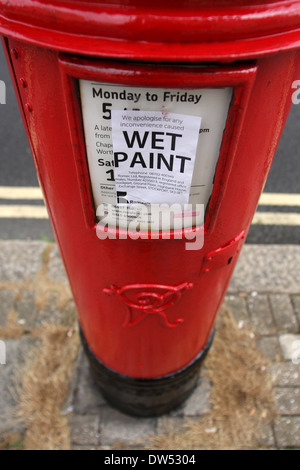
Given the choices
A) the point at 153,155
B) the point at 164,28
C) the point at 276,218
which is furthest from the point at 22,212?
the point at 164,28

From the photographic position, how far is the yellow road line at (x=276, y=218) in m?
3.12

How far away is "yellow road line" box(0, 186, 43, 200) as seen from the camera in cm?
331

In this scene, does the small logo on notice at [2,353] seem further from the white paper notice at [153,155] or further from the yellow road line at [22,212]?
the white paper notice at [153,155]

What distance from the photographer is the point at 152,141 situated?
2.84 ft

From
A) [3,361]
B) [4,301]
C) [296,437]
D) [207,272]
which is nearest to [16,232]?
[4,301]

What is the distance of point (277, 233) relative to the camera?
304cm

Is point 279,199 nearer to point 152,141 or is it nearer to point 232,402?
point 232,402

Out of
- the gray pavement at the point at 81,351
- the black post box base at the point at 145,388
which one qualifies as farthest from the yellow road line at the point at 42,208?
the black post box base at the point at 145,388

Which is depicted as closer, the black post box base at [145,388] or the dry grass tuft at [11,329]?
the black post box base at [145,388]

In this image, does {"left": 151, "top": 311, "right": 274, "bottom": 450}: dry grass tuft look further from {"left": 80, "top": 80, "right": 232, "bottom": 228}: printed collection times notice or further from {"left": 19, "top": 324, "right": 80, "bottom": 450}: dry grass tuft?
{"left": 80, "top": 80, "right": 232, "bottom": 228}: printed collection times notice

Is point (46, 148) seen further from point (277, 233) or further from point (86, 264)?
point (277, 233)

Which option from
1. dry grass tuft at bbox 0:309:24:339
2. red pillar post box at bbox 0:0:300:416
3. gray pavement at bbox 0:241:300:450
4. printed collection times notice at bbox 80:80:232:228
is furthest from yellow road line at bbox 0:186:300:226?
printed collection times notice at bbox 80:80:232:228

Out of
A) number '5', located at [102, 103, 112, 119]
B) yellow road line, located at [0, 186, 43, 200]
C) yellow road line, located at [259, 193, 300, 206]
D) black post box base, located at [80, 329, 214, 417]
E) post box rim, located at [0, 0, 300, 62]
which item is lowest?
yellow road line, located at [259, 193, 300, 206]

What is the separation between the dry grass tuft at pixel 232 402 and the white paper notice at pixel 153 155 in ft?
4.77
